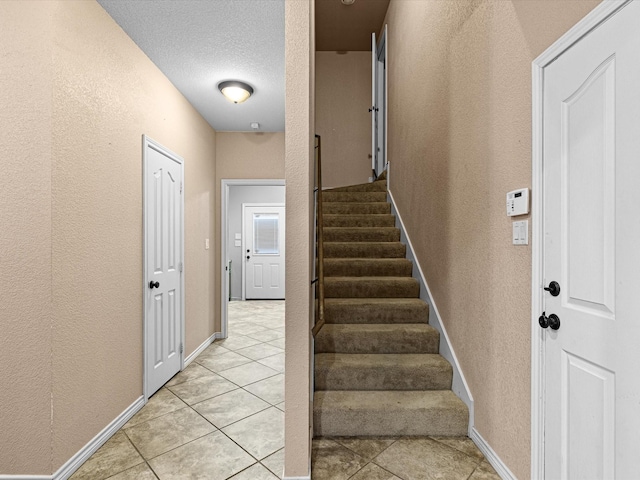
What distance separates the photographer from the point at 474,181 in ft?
6.22

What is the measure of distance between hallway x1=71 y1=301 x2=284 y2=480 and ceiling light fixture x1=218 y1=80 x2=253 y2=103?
2564mm

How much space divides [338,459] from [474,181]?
1710mm

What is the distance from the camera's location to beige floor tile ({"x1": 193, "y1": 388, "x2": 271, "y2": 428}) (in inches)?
88.4

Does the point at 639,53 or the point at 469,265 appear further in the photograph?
the point at 469,265

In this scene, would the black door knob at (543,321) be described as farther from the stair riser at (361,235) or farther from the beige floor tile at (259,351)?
the beige floor tile at (259,351)

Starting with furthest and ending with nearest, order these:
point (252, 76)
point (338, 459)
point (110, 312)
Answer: point (252, 76)
point (110, 312)
point (338, 459)

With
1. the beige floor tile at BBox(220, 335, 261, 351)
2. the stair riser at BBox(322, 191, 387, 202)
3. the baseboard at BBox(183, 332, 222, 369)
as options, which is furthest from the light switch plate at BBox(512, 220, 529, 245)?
the beige floor tile at BBox(220, 335, 261, 351)

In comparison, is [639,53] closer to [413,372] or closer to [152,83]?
[413,372]

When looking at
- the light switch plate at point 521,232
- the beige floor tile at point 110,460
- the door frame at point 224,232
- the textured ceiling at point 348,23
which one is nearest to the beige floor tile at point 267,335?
the door frame at point 224,232

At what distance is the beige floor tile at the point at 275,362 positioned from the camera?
3.18 meters

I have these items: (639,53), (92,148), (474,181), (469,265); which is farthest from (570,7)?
(92,148)

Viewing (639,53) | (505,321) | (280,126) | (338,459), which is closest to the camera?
(639,53)

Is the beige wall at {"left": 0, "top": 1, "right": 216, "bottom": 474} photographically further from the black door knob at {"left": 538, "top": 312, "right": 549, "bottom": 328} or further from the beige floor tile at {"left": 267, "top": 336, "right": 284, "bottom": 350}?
the black door knob at {"left": 538, "top": 312, "right": 549, "bottom": 328}

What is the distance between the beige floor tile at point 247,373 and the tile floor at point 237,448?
0.27 ft
